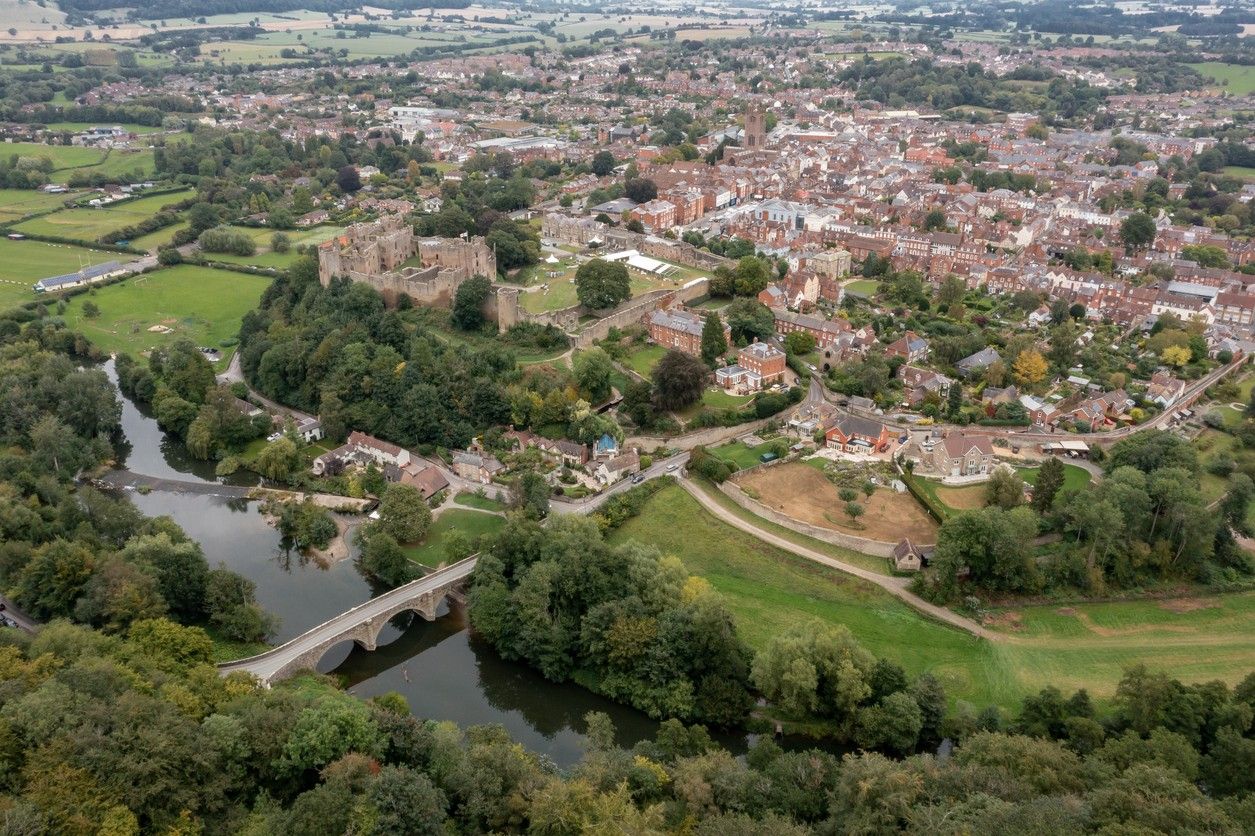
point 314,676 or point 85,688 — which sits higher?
point 85,688

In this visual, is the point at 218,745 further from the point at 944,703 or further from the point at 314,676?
the point at 944,703

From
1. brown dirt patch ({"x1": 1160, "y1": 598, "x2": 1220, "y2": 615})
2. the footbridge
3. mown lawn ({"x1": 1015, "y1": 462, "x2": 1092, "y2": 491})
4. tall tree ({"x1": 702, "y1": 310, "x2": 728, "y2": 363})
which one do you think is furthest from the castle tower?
the footbridge

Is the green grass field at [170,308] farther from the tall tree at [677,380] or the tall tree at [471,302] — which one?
the tall tree at [677,380]

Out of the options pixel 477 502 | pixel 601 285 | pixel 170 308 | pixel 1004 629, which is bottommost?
pixel 477 502

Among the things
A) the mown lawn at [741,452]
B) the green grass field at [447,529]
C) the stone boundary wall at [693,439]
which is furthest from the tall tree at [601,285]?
the green grass field at [447,529]

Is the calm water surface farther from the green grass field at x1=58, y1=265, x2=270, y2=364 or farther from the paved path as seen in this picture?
the green grass field at x1=58, y1=265, x2=270, y2=364

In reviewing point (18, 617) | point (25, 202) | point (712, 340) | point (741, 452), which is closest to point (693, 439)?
point (741, 452)

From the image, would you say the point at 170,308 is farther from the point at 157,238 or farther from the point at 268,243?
the point at 157,238

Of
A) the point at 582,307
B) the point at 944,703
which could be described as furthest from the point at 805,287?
the point at 944,703
